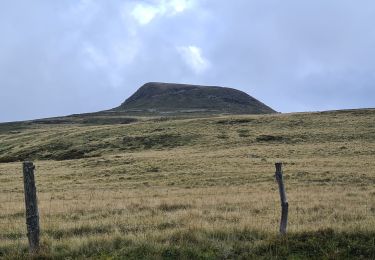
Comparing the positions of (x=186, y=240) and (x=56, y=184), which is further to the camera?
(x=56, y=184)

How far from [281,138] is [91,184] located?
35.4m

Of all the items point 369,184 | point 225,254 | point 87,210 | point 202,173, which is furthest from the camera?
point 202,173

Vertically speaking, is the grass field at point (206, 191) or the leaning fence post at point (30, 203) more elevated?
the leaning fence post at point (30, 203)

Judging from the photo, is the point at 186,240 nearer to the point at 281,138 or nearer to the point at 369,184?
the point at 369,184

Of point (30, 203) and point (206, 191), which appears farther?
point (206, 191)

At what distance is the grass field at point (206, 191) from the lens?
1024 cm

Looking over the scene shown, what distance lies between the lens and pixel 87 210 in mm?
17938

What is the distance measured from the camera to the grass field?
10.2 m

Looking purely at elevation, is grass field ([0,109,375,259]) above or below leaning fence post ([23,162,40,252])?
below

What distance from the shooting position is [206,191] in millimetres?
25875

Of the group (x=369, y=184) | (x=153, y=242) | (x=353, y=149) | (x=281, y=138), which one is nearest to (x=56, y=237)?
(x=153, y=242)

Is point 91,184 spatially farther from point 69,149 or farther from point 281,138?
point 69,149

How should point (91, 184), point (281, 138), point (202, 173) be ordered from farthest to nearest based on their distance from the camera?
point (281, 138) < point (202, 173) < point (91, 184)

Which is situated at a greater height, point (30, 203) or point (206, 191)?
point (30, 203)
